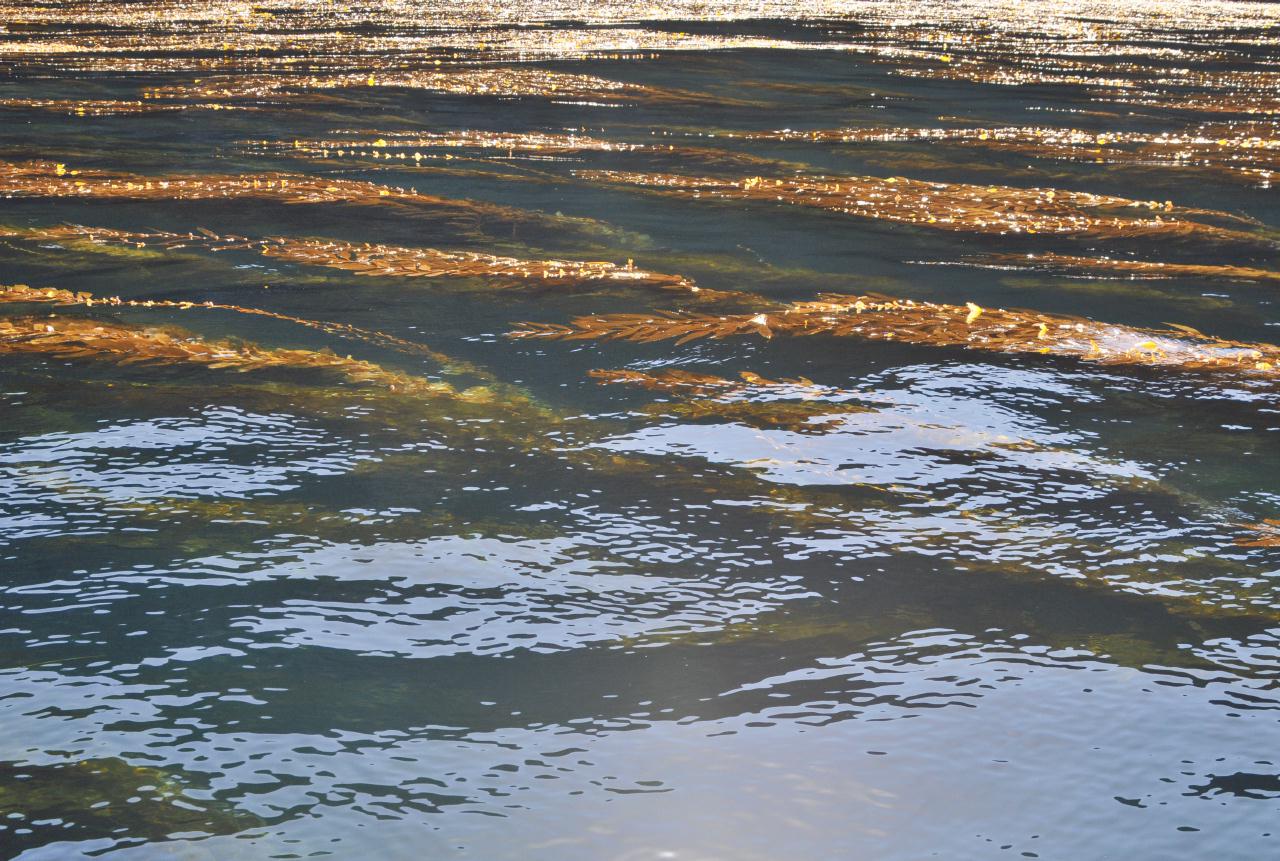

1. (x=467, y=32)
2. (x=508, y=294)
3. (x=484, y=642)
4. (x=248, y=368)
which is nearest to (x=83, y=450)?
(x=248, y=368)

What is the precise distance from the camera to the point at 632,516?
384cm

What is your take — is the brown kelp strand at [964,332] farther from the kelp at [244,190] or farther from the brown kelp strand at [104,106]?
the brown kelp strand at [104,106]

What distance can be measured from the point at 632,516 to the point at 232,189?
5824 mm

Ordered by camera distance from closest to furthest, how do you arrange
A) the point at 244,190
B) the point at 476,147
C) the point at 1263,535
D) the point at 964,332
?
1. the point at 1263,535
2. the point at 964,332
3. the point at 244,190
4. the point at 476,147

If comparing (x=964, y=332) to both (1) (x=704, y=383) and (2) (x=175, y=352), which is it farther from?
(2) (x=175, y=352)

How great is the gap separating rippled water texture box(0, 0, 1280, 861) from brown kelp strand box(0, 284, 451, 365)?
0.09 feet

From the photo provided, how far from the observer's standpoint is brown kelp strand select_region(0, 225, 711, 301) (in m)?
6.61

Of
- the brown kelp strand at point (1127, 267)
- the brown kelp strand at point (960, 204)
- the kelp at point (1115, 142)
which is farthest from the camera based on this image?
the kelp at point (1115, 142)

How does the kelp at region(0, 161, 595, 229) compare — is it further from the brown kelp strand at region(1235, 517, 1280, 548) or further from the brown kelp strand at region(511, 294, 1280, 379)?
the brown kelp strand at region(1235, 517, 1280, 548)

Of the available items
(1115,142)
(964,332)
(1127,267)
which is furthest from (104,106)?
(964,332)

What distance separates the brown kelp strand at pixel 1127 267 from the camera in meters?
7.07

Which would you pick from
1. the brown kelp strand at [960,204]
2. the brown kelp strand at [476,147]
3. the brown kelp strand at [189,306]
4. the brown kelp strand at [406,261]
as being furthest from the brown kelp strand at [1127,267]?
the brown kelp strand at [189,306]

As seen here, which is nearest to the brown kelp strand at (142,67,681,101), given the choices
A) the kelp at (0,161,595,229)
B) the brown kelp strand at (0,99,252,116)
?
the brown kelp strand at (0,99,252,116)

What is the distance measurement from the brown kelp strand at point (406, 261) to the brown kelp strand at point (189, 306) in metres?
0.92
